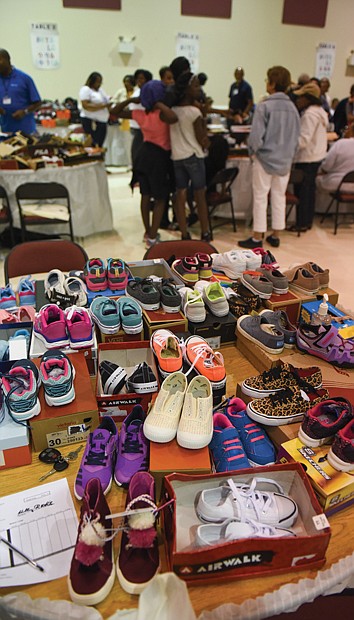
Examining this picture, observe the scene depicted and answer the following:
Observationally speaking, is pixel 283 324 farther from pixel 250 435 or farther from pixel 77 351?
pixel 77 351

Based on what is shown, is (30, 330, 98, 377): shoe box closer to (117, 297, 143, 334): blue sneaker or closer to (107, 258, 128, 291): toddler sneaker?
(117, 297, 143, 334): blue sneaker

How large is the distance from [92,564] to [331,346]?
3.43 ft

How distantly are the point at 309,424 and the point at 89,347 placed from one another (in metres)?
0.76

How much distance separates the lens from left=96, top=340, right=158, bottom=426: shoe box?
1301mm

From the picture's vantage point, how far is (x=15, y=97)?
15.2 ft

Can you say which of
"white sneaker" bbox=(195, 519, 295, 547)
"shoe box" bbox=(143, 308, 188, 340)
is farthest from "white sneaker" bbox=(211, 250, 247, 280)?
"white sneaker" bbox=(195, 519, 295, 547)

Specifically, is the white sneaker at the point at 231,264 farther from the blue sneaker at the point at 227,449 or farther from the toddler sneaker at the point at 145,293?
the blue sneaker at the point at 227,449

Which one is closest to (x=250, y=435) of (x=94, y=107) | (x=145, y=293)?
Answer: (x=145, y=293)

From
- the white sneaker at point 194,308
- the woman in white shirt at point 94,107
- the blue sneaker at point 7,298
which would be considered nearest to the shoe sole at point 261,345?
the white sneaker at point 194,308

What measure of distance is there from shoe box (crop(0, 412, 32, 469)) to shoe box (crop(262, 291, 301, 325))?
3.76 feet

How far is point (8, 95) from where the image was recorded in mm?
4605

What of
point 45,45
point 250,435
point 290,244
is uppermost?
point 45,45

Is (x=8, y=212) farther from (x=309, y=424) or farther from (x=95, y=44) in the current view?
(x=95, y=44)

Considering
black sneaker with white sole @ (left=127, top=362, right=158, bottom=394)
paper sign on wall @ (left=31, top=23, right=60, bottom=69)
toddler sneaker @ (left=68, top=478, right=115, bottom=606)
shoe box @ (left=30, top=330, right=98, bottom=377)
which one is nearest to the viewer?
toddler sneaker @ (left=68, top=478, right=115, bottom=606)
